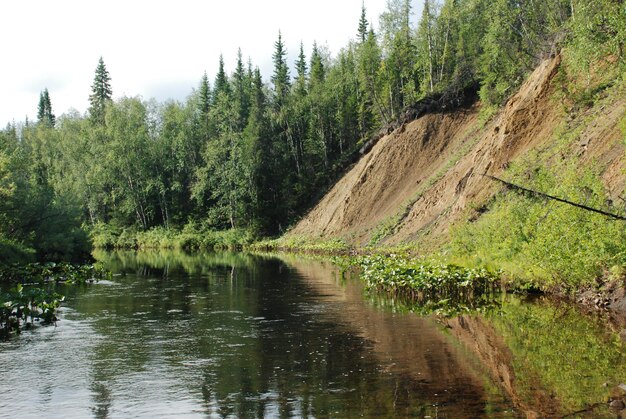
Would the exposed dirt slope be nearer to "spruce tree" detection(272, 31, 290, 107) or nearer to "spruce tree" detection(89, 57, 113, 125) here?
"spruce tree" detection(272, 31, 290, 107)

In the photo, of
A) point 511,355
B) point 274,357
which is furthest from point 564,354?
point 274,357

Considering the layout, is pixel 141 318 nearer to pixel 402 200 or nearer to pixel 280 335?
pixel 280 335

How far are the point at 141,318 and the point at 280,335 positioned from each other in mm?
6455

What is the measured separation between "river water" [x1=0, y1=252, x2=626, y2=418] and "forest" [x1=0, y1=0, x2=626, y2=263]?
22040mm

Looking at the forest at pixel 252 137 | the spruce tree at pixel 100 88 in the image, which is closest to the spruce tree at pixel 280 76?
the forest at pixel 252 137

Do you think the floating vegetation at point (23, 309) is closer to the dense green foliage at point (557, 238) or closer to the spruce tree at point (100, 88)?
the dense green foliage at point (557, 238)

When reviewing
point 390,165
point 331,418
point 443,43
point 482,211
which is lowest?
point 331,418

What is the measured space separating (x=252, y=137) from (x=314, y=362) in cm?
5903

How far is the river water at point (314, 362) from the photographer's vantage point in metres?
10.7

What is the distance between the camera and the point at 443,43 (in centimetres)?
6122

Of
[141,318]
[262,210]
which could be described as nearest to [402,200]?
[262,210]

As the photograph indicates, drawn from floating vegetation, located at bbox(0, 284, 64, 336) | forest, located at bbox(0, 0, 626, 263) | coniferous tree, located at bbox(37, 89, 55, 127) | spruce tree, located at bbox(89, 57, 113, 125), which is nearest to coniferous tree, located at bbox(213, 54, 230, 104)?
forest, located at bbox(0, 0, 626, 263)

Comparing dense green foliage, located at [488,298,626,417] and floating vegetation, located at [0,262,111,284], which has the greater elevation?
floating vegetation, located at [0,262,111,284]

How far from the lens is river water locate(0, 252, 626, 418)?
1070 cm
